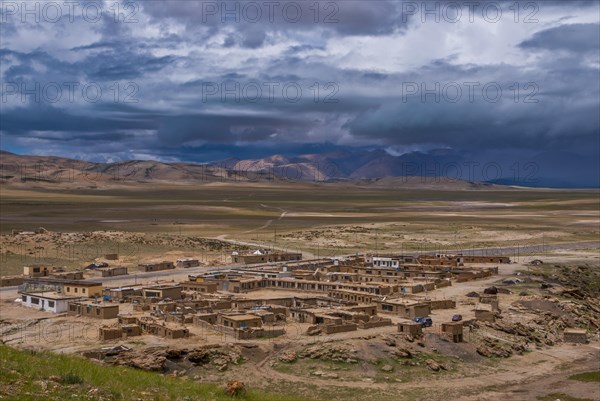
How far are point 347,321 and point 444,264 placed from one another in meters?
39.8

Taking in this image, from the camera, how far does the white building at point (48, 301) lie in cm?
5994

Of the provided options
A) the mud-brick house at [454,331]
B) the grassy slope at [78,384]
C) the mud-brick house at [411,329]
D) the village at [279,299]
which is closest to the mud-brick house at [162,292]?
the village at [279,299]

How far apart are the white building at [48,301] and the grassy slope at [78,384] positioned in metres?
40.4

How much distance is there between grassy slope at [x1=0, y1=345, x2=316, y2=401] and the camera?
54.4 ft

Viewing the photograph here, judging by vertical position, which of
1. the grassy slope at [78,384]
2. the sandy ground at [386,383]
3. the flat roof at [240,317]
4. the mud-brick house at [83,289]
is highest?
the grassy slope at [78,384]

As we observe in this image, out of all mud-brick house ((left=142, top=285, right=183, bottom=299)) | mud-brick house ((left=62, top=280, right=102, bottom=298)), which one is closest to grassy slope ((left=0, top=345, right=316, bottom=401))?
mud-brick house ((left=142, top=285, right=183, bottom=299))

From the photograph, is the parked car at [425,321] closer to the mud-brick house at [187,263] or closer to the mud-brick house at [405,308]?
the mud-brick house at [405,308]

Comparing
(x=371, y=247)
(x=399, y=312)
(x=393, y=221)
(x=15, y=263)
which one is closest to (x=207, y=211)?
(x=393, y=221)

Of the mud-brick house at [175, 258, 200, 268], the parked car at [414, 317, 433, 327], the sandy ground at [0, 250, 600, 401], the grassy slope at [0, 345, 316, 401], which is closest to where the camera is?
the grassy slope at [0, 345, 316, 401]

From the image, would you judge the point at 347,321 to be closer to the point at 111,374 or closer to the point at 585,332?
the point at 585,332

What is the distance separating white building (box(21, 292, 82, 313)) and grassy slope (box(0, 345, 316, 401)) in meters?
40.4

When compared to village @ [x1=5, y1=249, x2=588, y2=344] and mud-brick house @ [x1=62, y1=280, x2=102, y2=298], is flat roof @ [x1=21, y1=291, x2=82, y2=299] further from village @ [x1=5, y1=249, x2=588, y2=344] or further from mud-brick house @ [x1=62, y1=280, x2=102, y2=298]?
→ mud-brick house @ [x1=62, y1=280, x2=102, y2=298]

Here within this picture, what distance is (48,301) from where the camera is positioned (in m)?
60.8

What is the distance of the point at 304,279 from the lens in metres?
76.6
